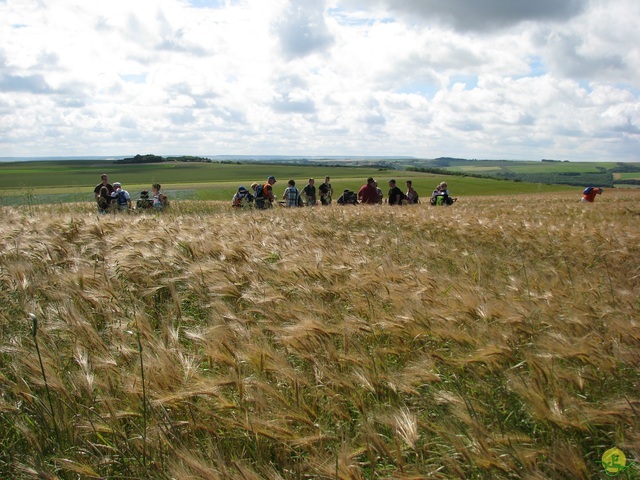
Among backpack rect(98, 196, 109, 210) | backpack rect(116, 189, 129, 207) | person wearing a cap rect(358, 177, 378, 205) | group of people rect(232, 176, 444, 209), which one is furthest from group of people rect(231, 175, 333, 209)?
backpack rect(98, 196, 109, 210)

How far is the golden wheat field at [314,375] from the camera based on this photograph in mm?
1655

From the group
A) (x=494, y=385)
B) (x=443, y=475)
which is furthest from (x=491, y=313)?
(x=443, y=475)

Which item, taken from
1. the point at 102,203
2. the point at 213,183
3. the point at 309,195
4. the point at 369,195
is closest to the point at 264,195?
the point at 309,195

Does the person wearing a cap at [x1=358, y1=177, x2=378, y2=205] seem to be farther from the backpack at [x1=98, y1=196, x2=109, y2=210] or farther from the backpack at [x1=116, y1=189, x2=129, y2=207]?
the backpack at [x1=98, y1=196, x2=109, y2=210]

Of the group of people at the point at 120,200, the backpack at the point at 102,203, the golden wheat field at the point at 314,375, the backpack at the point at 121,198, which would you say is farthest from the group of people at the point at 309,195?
the golden wheat field at the point at 314,375

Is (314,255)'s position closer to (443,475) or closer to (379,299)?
(379,299)

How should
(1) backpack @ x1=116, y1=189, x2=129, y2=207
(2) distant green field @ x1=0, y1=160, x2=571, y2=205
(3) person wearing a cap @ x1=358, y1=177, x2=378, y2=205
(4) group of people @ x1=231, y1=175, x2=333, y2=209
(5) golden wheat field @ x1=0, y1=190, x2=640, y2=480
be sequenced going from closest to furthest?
1. (5) golden wheat field @ x1=0, y1=190, x2=640, y2=480
2. (1) backpack @ x1=116, y1=189, x2=129, y2=207
3. (4) group of people @ x1=231, y1=175, x2=333, y2=209
4. (3) person wearing a cap @ x1=358, y1=177, x2=378, y2=205
5. (2) distant green field @ x1=0, y1=160, x2=571, y2=205

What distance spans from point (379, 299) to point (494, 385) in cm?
119

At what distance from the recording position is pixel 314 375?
217 cm

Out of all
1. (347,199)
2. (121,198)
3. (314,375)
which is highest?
(121,198)

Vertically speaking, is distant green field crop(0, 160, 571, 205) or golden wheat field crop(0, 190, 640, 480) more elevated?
distant green field crop(0, 160, 571, 205)

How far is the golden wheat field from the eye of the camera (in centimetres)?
166

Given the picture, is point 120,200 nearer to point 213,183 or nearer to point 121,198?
point 121,198

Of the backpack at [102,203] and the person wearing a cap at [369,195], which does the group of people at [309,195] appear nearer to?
the person wearing a cap at [369,195]
